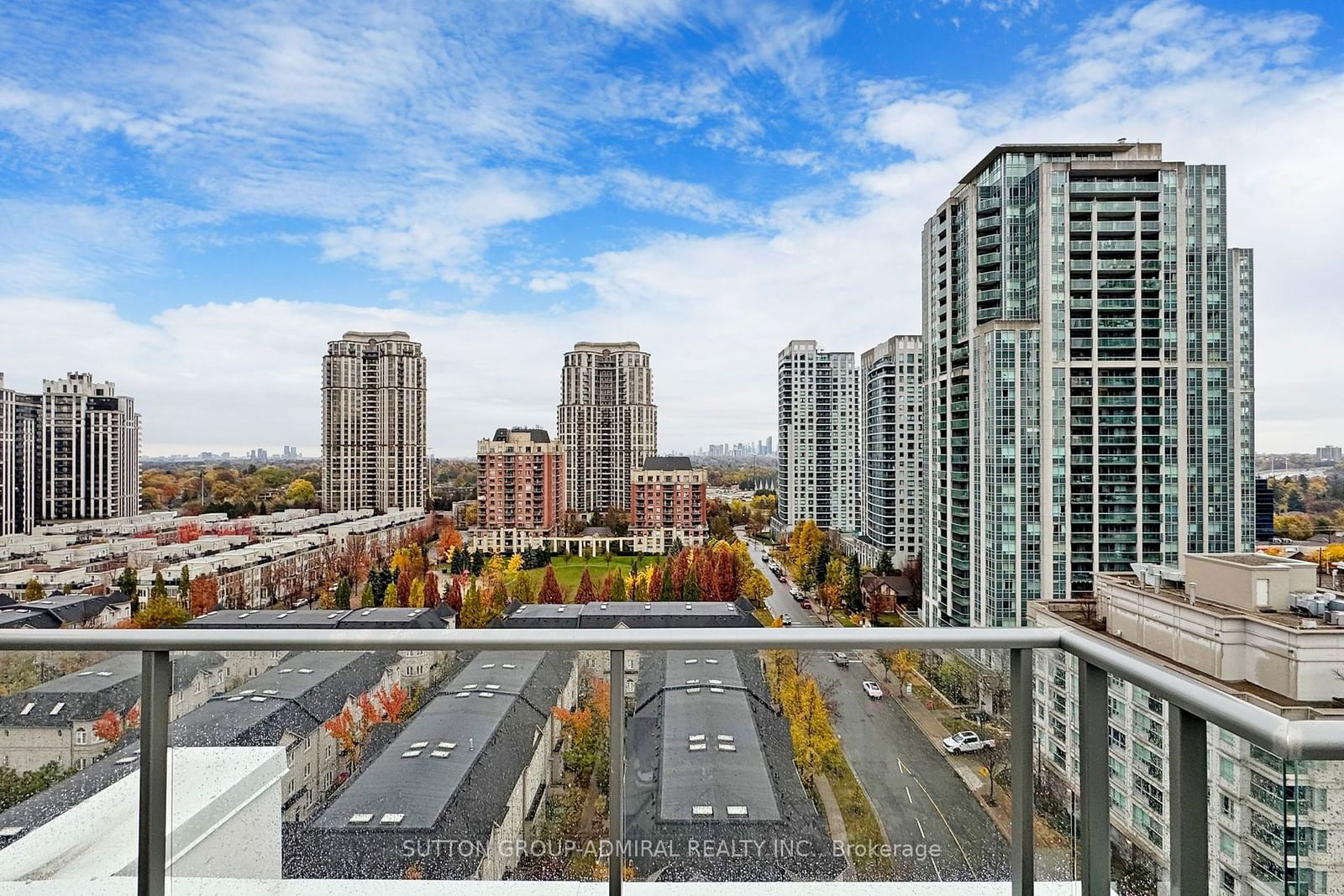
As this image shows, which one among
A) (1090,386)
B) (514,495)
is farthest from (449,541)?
(1090,386)

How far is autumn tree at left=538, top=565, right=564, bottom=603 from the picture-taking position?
15.8 m

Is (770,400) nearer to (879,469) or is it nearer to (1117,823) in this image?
(879,469)

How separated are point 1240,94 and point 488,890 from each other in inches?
949

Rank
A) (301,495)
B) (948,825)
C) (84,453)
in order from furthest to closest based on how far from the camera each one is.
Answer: (301,495), (84,453), (948,825)

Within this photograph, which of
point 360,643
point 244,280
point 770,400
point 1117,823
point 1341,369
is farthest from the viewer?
point 770,400

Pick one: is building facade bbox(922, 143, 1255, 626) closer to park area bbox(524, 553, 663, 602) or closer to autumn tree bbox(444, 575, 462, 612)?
park area bbox(524, 553, 663, 602)

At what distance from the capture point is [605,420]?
2728 centimetres

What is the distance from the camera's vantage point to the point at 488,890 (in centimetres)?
99

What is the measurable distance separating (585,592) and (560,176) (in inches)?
662

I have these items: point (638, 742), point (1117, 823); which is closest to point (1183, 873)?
point (1117, 823)

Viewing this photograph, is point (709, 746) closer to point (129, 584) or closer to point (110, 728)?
point (110, 728)

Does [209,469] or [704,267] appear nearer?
[209,469]

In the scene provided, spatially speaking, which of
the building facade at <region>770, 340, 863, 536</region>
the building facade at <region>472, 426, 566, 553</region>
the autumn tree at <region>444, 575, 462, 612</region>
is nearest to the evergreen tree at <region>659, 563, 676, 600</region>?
the autumn tree at <region>444, 575, 462, 612</region>

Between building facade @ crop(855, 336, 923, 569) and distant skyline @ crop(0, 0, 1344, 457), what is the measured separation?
2.50 meters
